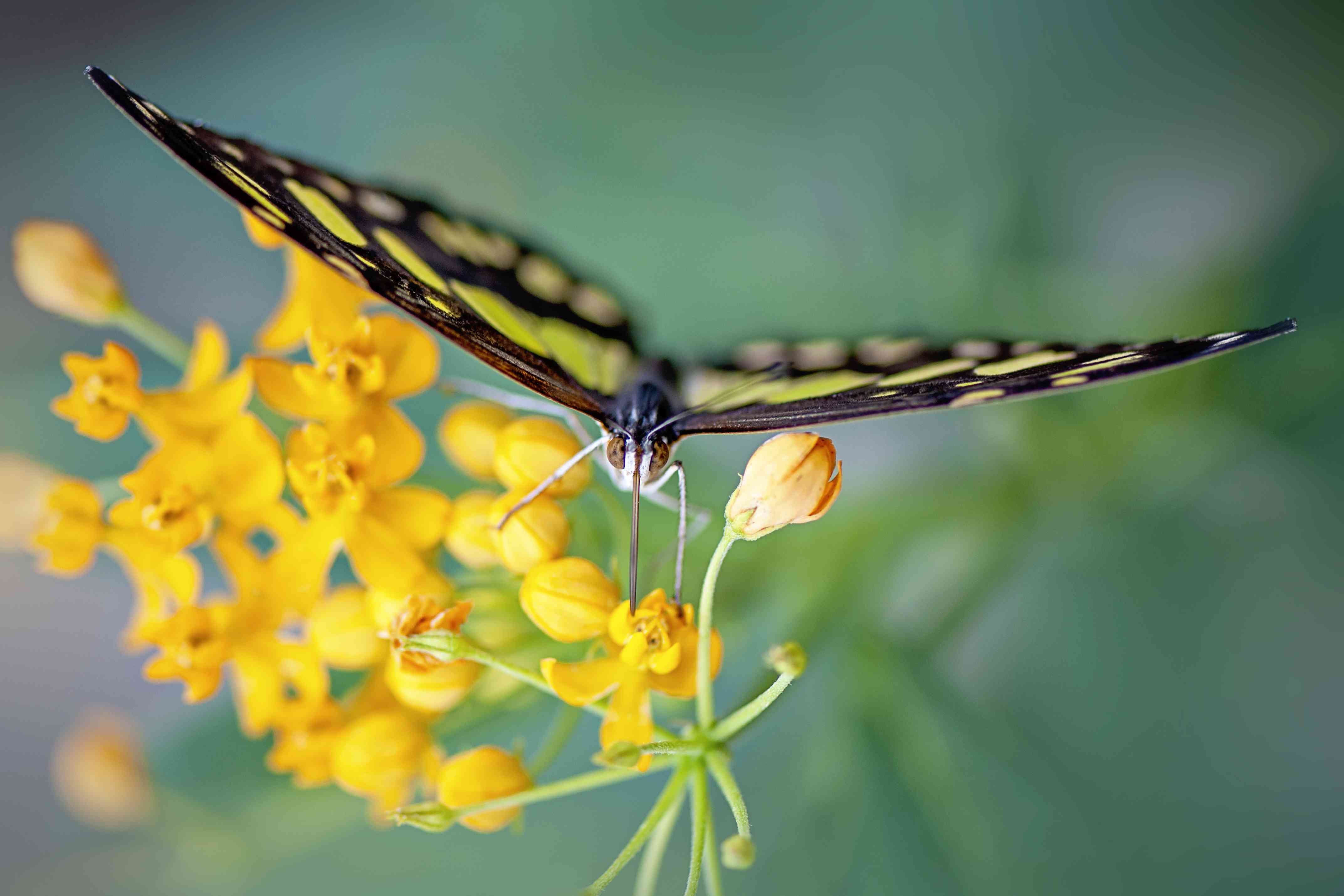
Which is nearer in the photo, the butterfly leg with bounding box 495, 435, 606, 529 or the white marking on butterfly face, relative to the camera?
the butterfly leg with bounding box 495, 435, 606, 529

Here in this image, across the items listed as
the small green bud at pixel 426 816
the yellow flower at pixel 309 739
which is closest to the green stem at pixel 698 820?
the small green bud at pixel 426 816

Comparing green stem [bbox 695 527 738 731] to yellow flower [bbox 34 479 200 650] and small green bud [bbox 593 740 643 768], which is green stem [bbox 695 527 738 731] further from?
yellow flower [bbox 34 479 200 650]

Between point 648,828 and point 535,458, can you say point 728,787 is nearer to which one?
point 648,828

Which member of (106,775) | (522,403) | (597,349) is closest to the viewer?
(522,403)

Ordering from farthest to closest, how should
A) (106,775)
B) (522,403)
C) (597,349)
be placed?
1. (106,775)
2. (597,349)
3. (522,403)

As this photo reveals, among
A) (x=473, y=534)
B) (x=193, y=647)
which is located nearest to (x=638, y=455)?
(x=473, y=534)

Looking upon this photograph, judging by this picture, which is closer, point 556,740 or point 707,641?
point 707,641

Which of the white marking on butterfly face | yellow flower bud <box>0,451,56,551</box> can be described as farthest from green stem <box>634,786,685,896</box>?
yellow flower bud <box>0,451,56,551</box>
